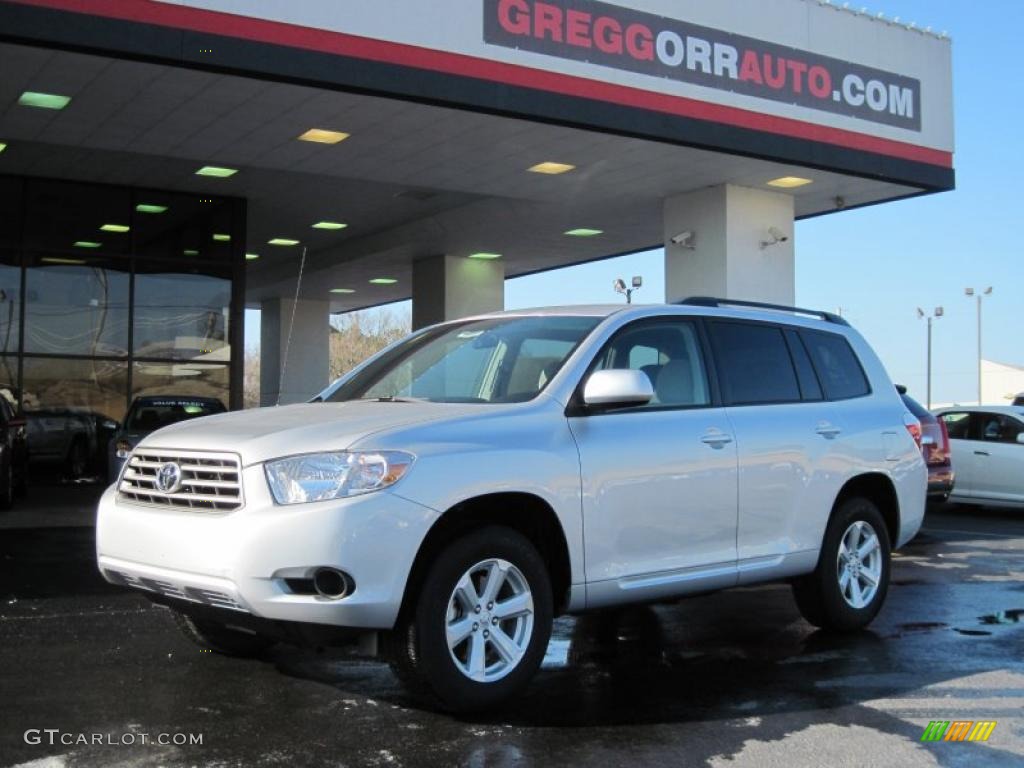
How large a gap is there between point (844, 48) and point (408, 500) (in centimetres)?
1447

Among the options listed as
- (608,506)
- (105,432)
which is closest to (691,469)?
(608,506)

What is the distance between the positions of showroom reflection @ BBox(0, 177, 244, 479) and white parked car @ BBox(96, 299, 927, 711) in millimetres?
14853

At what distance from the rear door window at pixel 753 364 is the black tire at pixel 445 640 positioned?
1.85 meters

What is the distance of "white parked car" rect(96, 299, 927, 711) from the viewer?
4.61 metres

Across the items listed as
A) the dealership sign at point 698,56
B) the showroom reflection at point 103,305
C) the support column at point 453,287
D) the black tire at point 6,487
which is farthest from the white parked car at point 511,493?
the support column at point 453,287

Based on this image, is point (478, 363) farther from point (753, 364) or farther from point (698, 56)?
point (698, 56)

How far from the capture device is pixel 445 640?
4.74m

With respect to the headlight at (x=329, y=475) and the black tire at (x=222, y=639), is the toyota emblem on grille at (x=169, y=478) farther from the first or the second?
the black tire at (x=222, y=639)

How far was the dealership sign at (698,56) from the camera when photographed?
1388cm

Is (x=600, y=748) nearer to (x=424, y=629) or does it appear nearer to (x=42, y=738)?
(x=424, y=629)

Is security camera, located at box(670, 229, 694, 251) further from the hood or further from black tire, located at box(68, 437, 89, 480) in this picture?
the hood

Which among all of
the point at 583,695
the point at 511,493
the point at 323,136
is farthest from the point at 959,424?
the point at 511,493

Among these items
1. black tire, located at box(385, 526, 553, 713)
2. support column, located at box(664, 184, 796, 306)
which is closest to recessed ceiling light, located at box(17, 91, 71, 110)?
support column, located at box(664, 184, 796, 306)

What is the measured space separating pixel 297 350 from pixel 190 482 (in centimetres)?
3038
